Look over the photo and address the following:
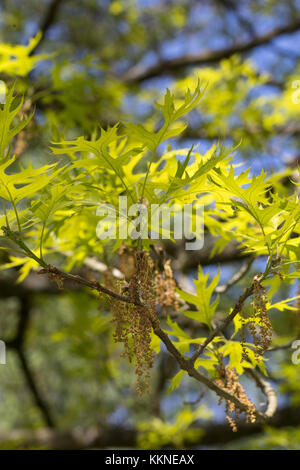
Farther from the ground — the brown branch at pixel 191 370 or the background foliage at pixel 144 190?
the background foliage at pixel 144 190

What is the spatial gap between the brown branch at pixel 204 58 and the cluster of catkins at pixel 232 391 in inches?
124

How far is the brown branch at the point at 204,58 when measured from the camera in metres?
3.60

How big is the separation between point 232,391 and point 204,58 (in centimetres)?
330

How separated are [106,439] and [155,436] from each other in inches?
22.0

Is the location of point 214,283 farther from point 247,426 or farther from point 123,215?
point 247,426

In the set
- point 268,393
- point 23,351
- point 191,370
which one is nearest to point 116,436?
point 23,351

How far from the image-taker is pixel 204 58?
3.69 metres

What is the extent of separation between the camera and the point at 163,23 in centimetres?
466

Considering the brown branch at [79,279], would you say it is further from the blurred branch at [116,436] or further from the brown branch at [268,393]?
the blurred branch at [116,436]

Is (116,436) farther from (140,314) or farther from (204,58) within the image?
(204,58)

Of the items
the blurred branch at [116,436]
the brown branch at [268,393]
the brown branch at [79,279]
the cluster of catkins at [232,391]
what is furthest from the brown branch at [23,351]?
the brown branch at [79,279]

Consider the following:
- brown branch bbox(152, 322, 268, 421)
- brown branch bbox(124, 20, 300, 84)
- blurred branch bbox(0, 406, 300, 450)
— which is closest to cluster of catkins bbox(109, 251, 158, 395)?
brown branch bbox(152, 322, 268, 421)

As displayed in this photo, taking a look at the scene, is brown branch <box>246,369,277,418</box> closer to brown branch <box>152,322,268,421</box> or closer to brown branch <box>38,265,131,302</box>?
brown branch <box>152,322,268,421</box>
